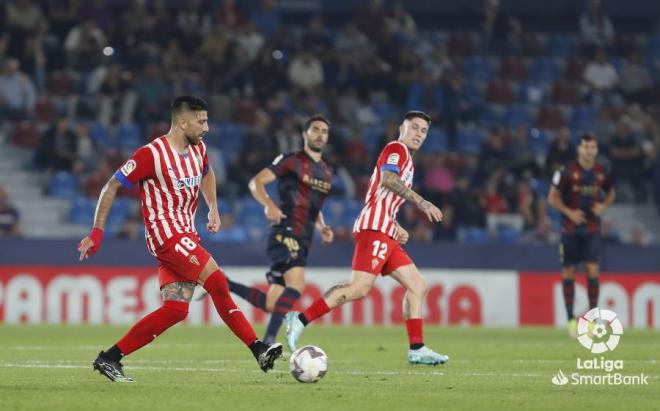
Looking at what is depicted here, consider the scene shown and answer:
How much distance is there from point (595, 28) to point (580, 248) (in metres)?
12.8

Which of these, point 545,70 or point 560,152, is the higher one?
point 545,70

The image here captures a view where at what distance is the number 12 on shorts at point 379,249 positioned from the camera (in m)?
11.1

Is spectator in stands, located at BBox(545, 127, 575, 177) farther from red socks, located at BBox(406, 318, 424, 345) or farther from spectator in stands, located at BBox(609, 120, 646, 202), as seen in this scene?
red socks, located at BBox(406, 318, 424, 345)

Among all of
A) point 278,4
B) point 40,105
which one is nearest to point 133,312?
point 40,105

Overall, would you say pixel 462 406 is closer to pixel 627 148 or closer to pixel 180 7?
pixel 627 148

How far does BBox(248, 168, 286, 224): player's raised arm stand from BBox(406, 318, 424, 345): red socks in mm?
2264

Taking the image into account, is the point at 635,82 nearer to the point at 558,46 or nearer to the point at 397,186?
the point at 558,46

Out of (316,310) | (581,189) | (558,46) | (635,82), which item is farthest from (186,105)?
(558,46)

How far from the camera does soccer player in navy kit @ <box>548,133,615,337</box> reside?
15.9 metres

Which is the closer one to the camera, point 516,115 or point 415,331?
point 415,331

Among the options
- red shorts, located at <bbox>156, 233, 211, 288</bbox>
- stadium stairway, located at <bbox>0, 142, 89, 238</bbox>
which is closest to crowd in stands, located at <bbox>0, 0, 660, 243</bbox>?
stadium stairway, located at <bbox>0, 142, 89, 238</bbox>

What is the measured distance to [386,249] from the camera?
11148 millimetres

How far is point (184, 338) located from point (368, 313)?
184 inches

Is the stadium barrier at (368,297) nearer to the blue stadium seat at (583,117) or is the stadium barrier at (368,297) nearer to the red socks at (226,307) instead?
the blue stadium seat at (583,117)
